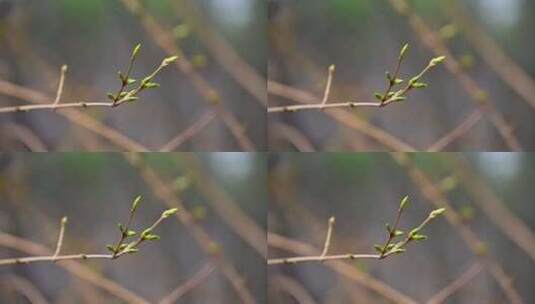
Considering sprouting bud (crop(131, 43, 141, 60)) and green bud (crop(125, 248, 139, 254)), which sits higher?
sprouting bud (crop(131, 43, 141, 60))

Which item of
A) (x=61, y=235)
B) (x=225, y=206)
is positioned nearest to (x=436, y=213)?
(x=225, y=206)

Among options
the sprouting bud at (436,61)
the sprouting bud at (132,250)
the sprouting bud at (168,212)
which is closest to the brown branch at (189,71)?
the sprouting bud at (168,212)

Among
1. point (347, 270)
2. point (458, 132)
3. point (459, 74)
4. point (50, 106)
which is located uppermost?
point (50, 106)

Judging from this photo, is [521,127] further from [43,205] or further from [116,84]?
[43,205]

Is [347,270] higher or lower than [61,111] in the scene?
lower

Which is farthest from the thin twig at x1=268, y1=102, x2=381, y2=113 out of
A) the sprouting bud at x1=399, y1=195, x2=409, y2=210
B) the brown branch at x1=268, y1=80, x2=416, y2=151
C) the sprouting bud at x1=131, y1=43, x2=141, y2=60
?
the sprouting bud at x1=131, y1=43, x2=141, y2=60

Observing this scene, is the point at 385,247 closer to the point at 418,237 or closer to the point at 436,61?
the point at 418,237

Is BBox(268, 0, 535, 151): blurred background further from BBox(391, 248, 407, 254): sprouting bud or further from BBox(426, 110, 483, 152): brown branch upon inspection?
BBox(391, 248, 407, 254): sprouting bud
